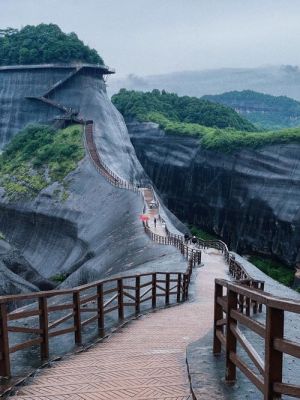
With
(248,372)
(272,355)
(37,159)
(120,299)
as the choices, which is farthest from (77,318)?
(37,159)

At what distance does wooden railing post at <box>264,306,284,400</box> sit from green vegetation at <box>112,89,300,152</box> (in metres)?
51.6

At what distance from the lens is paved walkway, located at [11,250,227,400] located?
260 inches

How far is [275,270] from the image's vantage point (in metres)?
49.1

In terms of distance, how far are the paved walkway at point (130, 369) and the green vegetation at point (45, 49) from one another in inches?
2489

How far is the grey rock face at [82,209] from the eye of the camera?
32125 millimetres

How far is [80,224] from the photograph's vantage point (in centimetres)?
4394

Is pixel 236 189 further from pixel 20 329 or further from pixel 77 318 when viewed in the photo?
pixel 20 329

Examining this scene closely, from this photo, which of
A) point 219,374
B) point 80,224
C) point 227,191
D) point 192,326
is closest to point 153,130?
point 227,191

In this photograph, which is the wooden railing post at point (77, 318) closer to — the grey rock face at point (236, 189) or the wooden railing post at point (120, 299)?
the wooden railing post at point (120, 299)

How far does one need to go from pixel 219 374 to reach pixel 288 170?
1941 inches

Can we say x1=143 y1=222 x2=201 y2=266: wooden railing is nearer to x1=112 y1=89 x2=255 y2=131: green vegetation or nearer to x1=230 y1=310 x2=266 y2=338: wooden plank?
x1=230 y1=310 x2=266 y2=338: wooden plank

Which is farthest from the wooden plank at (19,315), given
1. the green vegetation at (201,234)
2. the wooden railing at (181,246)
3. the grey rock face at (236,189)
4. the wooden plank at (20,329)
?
the green vegetation at (201,234)

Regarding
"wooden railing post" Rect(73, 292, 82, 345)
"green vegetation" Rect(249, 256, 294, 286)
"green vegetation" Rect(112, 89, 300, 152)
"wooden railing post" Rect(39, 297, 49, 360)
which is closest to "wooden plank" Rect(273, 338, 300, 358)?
"wooden railing post" Rect(39, 297, 49, 360)

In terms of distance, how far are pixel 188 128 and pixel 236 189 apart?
1494 cm
